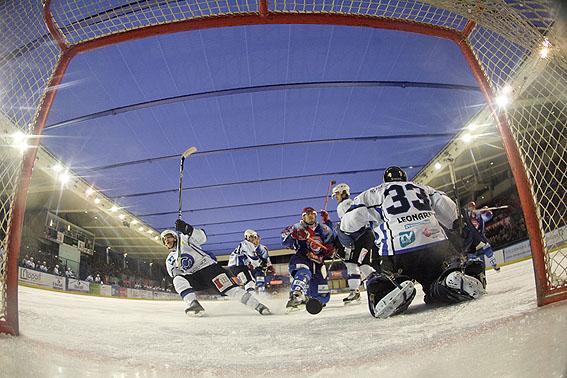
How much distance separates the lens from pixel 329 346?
863 millimetres

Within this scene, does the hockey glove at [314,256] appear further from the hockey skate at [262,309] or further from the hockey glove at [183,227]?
the hockey glove at [183,227]

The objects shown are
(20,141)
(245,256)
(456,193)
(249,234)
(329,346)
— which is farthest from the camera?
(245,256)

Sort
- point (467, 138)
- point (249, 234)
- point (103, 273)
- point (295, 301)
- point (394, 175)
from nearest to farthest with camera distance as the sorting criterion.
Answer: point (394, 175) → point (467, 138) → point (295, 301) → point (249, 234) → point (103, 273)

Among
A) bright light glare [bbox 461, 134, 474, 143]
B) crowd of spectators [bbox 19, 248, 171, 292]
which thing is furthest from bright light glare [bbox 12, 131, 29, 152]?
bright light glare [bbox 461, 134, 474, 143]

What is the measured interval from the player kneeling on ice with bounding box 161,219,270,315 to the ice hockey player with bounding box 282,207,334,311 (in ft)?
1.02

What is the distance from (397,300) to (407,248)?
0.21 meters

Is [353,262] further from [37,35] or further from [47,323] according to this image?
[37,35]

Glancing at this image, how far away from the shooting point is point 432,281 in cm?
115

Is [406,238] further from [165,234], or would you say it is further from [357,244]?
[165,234]

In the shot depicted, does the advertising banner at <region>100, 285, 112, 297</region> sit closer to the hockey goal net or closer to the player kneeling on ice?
the player kneeling on ice

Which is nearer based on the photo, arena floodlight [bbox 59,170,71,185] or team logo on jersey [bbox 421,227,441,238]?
team logo on jersey [bbox 421,227,441,238]

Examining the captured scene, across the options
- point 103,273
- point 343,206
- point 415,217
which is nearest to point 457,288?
point 415,217

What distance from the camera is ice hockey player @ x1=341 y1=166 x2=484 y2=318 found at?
104 centimetres

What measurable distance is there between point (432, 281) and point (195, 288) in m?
1.44
